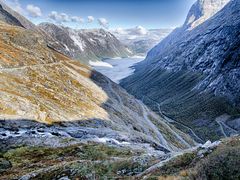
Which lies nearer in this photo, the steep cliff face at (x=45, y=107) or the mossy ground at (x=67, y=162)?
the mossy ground at (x=67, y=162)

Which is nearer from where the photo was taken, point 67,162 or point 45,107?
point 67,162

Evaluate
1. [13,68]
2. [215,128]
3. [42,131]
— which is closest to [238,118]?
[215,128]

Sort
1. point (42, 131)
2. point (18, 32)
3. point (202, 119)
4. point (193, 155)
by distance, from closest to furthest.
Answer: point (193, 155), point (42, 131), point (18, 32), point (202, 119)

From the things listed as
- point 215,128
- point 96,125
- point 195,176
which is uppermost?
point 195,176

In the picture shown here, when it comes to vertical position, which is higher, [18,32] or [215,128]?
[18,32]

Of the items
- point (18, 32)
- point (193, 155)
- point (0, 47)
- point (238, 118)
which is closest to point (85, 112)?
point (0, 47)

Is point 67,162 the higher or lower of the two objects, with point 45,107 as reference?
higher

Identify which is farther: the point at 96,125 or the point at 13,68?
the point at 13,68

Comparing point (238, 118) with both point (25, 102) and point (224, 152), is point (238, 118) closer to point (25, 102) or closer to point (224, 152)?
point (25, 102)

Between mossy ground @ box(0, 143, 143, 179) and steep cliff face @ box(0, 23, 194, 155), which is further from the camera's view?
steep cliff face @ box(0, 23, 194, 155)

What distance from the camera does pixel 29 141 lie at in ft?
171

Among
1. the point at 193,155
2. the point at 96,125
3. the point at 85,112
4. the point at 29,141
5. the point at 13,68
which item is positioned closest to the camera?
the point at 193,155

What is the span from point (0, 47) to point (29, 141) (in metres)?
73.7

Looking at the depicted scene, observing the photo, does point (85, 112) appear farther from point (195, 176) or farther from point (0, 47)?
point (195, 176)
